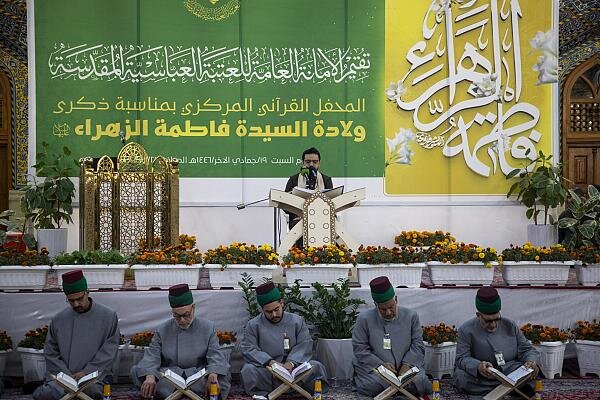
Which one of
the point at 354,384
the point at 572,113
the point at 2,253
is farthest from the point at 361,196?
the point at 572,113

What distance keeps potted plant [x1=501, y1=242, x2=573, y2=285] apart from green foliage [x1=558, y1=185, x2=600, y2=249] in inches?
17.1

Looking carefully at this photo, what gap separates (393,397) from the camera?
199 inches

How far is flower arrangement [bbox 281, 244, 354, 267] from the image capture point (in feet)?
19.0

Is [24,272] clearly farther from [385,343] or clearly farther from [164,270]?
[385,343]

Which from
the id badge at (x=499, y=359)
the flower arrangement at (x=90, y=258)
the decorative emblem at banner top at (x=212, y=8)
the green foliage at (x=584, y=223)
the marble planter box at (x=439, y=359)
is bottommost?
A: the marble planter box at (x=439, y=359)

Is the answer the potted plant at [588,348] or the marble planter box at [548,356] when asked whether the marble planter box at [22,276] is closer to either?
the marble planter box at [548,356]

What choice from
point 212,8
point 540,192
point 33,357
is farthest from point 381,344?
point 212,8

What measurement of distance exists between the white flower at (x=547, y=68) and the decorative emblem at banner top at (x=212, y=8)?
9.92 feet

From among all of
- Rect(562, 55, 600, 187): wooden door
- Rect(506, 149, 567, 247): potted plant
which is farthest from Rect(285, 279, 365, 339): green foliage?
Rect(562, 55, 600, 187): wooden door

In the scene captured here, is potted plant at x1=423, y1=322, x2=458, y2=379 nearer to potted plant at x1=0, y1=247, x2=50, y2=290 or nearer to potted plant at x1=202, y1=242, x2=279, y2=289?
potted plant at x1=202, y1=242, x2=279, y2=289

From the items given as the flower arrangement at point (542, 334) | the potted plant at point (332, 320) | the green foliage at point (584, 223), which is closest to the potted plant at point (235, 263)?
the potted plant at point (332, 320)

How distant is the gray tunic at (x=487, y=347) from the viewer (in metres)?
5.14

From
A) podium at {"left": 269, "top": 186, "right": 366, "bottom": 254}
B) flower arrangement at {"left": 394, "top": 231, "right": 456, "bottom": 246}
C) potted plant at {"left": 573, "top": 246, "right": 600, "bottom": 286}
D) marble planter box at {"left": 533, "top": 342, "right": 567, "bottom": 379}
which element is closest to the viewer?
marble planter box at {"left": 533, "top": 342, "right": 567, "bottom": 379}

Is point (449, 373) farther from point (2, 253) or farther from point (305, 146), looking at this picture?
point (305, 146)
